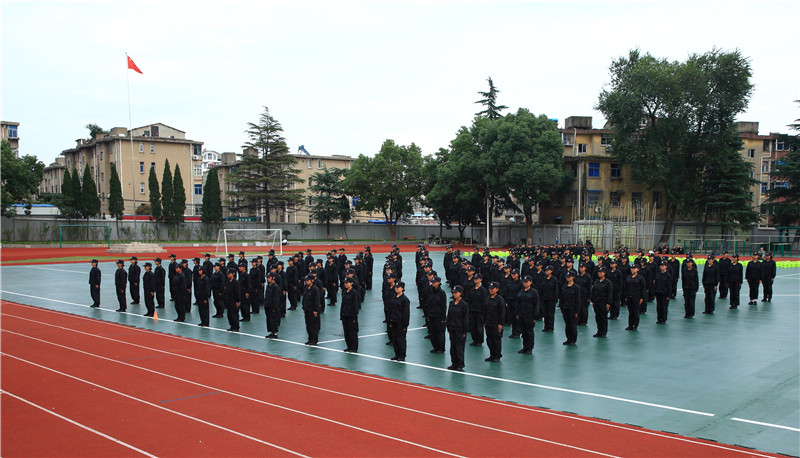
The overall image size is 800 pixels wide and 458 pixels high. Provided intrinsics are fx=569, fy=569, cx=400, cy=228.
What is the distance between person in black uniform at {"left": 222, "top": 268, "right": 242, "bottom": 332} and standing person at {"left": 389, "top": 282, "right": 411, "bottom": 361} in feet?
14.5

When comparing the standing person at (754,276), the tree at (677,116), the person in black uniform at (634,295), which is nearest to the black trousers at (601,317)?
the person in black uniform at (634,295)

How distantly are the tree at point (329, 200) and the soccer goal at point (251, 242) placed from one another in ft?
20.0

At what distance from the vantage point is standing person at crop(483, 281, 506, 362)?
974cm

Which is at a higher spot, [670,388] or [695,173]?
[695,173]

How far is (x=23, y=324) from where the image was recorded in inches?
520

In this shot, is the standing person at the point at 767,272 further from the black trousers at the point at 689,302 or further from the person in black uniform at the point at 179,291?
the person in black uniform at the point at 179,291

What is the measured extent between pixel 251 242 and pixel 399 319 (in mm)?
40634

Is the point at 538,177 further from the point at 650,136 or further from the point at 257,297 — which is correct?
the point at 257,297

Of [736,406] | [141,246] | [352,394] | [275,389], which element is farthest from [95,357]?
[141,246]

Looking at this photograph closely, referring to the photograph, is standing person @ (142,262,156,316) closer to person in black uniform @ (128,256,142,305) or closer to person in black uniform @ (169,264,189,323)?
person in black uniform @ (169,264,189,323)

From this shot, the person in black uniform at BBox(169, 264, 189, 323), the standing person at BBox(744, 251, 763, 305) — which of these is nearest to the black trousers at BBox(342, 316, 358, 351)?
the person in black uniform at BBox(169, 264, 189, 323)

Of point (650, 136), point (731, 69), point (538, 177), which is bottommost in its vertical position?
point (538, 177)

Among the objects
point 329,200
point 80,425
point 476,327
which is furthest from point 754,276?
point 329,200

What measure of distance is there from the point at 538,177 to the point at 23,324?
36610mm
